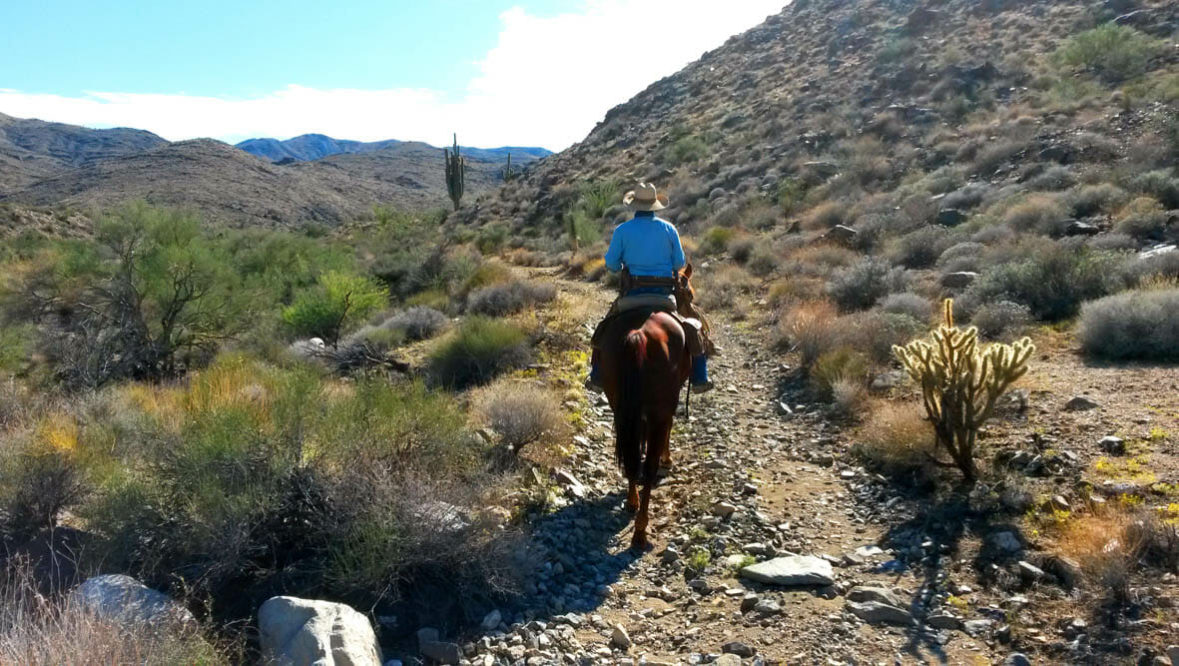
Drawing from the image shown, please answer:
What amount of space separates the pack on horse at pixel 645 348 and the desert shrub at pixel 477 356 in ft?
11.7

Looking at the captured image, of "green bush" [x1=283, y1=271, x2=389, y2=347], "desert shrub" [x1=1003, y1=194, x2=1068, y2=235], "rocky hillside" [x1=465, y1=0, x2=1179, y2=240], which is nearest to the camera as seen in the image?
"desert shrub" [x1=1003, y1=194, x2=1068, y2=235]

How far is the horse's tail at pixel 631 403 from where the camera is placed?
5.46m

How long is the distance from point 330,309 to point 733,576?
37.7 feet

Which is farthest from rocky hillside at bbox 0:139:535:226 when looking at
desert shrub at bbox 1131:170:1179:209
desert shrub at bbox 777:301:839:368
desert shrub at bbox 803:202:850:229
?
desert shrub at bbox 1131:170:1179:209

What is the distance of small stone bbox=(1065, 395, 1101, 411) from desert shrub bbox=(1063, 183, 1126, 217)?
30.4 ft

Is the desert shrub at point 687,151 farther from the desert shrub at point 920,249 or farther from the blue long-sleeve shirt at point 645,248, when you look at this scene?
the blue long-sleeve shirt at point 645,248

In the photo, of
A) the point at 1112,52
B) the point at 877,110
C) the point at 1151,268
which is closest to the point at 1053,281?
the point at 1151,268

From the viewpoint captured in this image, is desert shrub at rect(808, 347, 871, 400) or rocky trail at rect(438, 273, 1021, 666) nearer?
rocky trail at rect(438, 273, 1021, 666)

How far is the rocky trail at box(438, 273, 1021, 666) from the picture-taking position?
4.19 metres

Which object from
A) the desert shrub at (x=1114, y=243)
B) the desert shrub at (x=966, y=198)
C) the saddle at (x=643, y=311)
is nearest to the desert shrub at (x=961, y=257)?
the desert shrub at (x=1114, y=243)

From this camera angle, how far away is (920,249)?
48.5ft

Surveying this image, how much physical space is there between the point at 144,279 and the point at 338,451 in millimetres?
9694

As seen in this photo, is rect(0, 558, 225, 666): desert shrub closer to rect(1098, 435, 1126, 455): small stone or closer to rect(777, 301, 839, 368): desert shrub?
rect(1098, 435, 1126, 455): small stone

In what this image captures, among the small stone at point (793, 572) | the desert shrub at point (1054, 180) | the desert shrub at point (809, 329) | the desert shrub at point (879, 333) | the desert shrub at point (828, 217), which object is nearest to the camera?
the small stone at point (793, 572)
